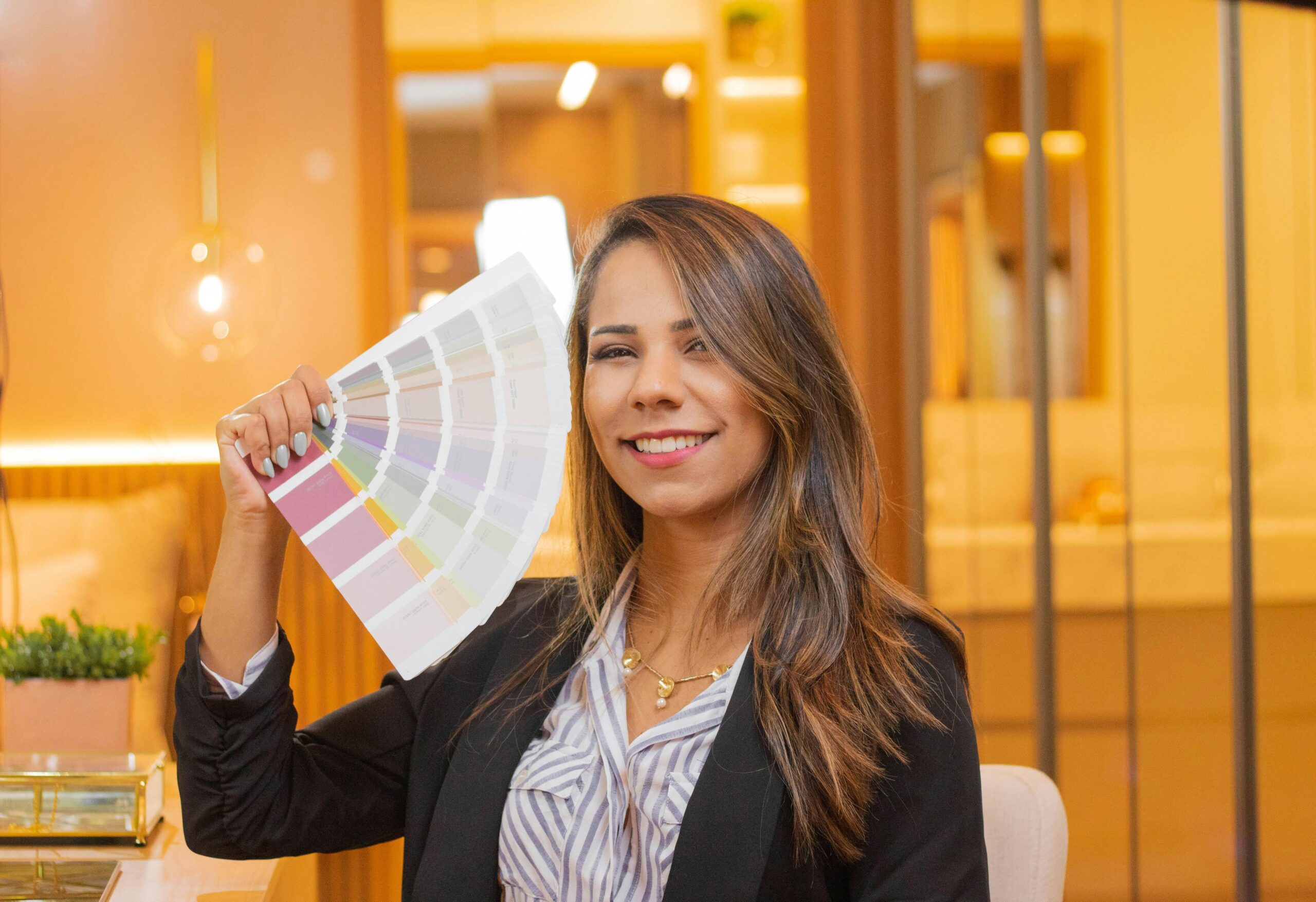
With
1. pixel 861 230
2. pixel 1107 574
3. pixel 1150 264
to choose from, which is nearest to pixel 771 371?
pixel 1150 264

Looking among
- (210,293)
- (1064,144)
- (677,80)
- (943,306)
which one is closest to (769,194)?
(677,80)

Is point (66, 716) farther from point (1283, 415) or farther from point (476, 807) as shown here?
point (1283, 415)

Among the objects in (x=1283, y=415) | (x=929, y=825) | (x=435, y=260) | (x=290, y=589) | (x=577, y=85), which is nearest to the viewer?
(x=929, y=825)

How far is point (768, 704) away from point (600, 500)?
353 millimetres

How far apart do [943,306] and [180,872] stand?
249cm

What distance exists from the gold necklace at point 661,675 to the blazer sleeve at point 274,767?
0.79ft

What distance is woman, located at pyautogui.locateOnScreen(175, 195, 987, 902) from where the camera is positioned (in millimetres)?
988

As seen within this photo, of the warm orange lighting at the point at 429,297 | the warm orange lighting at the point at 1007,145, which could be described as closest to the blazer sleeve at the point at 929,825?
the warm orange lighting at the point at 1007,145

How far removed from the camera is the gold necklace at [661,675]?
3.64 feet

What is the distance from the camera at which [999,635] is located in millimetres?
2738

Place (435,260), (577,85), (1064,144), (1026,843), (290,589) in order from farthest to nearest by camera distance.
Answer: (577,85) → (435,260) → (290,589) → (1064,144) → (1026,843)

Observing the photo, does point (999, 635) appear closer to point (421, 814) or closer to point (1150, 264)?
point (1150, 264)

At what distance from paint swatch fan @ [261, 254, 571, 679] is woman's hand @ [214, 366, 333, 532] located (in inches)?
0.5

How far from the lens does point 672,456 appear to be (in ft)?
3.57
